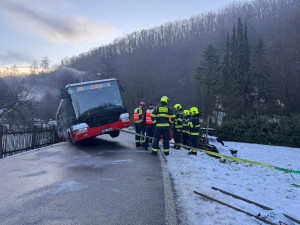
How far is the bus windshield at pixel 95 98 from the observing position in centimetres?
1030

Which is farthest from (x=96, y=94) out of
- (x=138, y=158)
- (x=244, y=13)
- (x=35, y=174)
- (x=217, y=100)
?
(x=244, y=13)

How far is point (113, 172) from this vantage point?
6270mm

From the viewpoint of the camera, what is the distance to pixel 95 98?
34.9 ft

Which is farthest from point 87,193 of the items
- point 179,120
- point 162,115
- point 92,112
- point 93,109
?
point 179,120

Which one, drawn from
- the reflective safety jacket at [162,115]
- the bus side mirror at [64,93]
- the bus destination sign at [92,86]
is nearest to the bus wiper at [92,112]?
the bus destination sign at [92,86]

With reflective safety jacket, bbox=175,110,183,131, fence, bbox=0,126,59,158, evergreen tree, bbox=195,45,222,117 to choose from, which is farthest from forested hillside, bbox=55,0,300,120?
fence, bbox=0,126,59,158

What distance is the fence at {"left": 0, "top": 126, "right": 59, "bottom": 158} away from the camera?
12219 mm

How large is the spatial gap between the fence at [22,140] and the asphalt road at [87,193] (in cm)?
533

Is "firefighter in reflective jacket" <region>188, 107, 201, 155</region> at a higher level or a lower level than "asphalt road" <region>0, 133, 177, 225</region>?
higher

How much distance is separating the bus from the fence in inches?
158

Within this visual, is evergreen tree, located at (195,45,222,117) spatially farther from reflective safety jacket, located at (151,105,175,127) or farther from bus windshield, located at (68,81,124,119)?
reflective safety jacket, located at (151,105,175,127)

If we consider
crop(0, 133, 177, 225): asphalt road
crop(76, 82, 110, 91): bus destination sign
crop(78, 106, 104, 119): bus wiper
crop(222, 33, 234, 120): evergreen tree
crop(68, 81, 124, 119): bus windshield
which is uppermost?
crop(222, 33, 234, 120): evergreen tree

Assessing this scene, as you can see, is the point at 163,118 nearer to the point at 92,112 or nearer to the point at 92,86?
the point at 92,112

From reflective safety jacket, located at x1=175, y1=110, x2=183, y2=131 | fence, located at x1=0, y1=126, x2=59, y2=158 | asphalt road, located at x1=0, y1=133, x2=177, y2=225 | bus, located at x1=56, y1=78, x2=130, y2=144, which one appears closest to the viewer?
asphalt road, located at x1=0, y1=133, x2=177, y2=225
